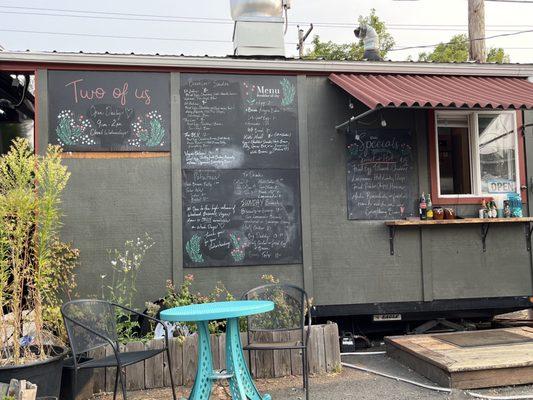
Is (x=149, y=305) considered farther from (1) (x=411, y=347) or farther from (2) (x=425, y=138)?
(2) (x=425, y=138)

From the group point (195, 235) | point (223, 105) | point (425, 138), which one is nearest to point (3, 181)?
point (195, 235)

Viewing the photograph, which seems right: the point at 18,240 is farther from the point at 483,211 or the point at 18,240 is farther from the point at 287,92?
the point at 483,211

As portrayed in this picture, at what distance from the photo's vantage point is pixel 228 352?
3.93 meters

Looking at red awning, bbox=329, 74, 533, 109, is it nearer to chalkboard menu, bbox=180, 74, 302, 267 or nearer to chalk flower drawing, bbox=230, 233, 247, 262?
chalkboard menu, bbox=180, 74, 302, 267

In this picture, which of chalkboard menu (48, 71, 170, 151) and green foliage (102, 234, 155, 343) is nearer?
green foliage (102, 234, 155, 343)

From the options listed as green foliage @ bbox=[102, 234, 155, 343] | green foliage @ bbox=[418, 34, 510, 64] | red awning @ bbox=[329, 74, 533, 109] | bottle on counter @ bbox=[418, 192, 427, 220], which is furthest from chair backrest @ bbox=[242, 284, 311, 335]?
green foliage @ bbox=[418, 34, 510, 64]

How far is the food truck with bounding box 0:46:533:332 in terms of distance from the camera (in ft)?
18.9

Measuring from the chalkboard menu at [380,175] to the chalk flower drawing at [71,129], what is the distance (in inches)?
119

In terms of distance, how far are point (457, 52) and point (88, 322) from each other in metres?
23.7

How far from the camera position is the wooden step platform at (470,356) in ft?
14.6

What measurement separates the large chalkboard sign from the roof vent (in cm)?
161

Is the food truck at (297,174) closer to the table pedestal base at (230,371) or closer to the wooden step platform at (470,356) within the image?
the wooden step platform at (470,356)

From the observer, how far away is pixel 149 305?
5117 millimetres

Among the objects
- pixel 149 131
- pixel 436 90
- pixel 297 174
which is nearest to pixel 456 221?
pixel 436 90
